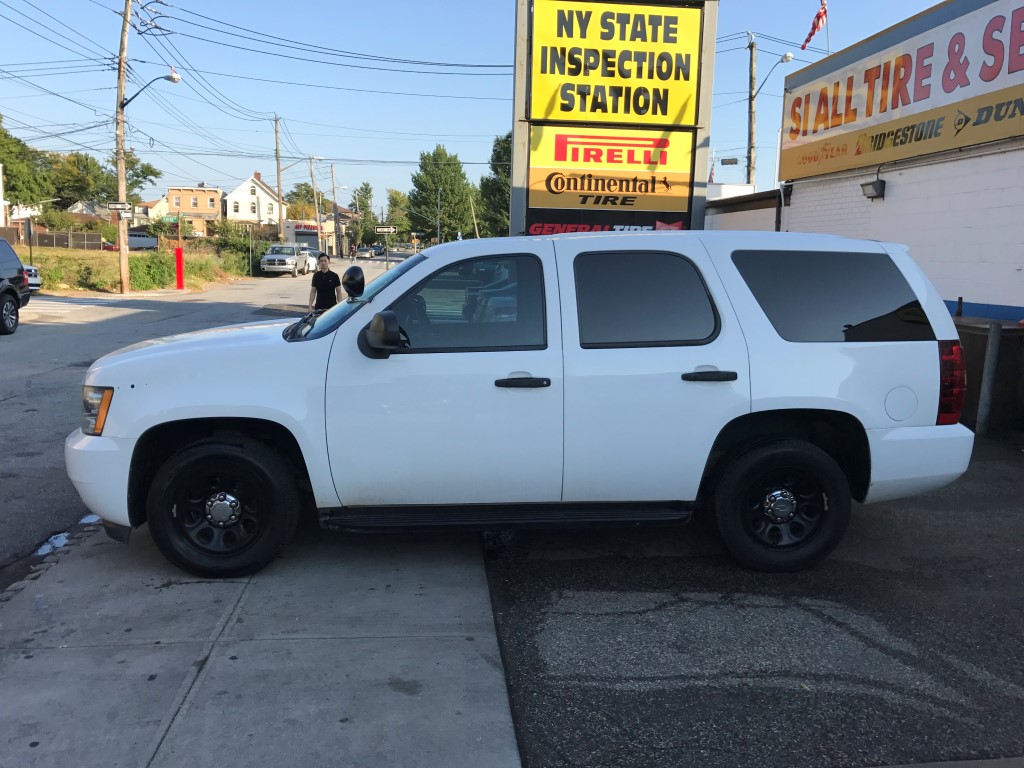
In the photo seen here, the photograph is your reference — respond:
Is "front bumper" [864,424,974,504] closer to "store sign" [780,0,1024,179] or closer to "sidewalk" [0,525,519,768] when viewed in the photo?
"sidewalk" [0,525,519,768]

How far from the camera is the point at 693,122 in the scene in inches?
394

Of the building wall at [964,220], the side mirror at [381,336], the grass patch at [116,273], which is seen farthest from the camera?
the grass patch at [116,273]

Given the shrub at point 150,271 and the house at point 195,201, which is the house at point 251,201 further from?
the shrub at point 150,271

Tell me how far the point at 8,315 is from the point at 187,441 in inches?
523

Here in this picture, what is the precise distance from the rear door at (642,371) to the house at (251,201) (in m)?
113

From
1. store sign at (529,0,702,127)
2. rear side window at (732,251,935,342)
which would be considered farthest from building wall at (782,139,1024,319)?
rear side window at (732,251,935,342)

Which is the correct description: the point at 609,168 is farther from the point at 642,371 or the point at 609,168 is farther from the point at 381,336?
the point at 381,336

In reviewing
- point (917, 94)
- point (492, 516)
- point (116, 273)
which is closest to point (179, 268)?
point (116, 273)

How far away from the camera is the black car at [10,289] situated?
14.9 metres

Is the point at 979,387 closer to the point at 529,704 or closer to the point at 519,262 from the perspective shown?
the point at 519,262

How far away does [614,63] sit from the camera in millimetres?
9859

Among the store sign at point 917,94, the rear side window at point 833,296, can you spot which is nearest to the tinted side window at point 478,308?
the rear side window at point 833,296

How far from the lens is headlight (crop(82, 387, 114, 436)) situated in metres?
4.10

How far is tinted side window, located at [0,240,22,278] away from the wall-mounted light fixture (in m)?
15.1
